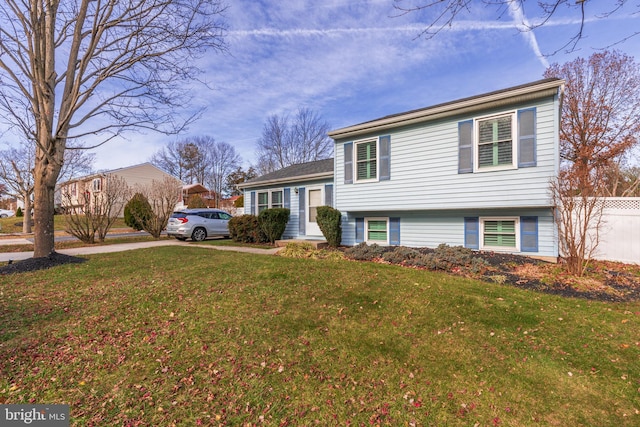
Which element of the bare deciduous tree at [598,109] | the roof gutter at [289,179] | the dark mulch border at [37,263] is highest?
the bare deciduous tree at [598,109]

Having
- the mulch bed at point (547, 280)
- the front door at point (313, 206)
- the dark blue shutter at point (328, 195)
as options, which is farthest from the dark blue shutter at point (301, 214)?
the mulch bed at point (547, 280)

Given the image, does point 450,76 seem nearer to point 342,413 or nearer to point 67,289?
point 342,413

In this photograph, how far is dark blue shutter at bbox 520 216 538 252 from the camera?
284 inches

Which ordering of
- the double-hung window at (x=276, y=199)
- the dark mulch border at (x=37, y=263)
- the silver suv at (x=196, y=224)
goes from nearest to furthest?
the dark mulch border at (x=37, y=263)
the silver suv at (x=196, y=224)
the double-hung window at (x=276, y=199)

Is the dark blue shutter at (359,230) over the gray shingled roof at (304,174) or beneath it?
beneath

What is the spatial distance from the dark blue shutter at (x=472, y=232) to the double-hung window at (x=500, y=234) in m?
0.12

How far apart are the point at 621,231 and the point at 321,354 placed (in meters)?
9.29

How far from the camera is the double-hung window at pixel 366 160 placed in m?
9.57

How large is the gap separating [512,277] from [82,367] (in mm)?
6308

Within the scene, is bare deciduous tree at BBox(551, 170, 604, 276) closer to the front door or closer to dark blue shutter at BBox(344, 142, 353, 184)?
dark blue shutter at BBox(344, 142, 353, 184)

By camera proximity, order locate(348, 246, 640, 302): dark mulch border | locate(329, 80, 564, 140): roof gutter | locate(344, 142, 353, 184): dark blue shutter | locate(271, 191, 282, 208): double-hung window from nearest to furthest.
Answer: locate(348, 246, 640, 302): dark mulch border < locate(329, 80, 564, 140): roof gutter < locate(344, 142, 353, 184): dark blue shutter < locate(271, 191, 282, 208): double-hung window

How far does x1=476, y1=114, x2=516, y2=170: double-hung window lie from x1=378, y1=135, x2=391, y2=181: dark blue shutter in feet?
8.12

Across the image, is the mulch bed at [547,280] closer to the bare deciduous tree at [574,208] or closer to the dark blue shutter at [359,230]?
the bare deciduous tree at [574,208]

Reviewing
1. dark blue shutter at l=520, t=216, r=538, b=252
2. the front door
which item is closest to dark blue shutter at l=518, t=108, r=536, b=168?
dark blue shutter at l=520, t=216, r=538, b=252
